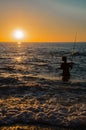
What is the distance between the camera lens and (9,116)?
31.3ft

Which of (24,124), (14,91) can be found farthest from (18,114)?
(14,91)

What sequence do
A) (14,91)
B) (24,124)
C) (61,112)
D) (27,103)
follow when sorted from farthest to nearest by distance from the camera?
1. (14,91)
2. (27,103)
3. (61,112)
4. (24,124)

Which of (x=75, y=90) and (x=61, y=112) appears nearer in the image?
(x=61, y=112)

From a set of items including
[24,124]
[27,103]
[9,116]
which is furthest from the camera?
[27,103]

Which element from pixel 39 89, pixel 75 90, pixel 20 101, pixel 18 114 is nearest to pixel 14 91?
pixel 39 89

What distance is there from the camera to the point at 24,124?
874cm

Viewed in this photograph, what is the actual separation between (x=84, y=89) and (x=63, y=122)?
6.63 m

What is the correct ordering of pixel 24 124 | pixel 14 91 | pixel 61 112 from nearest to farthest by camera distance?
pixel 24 124, pixel 61 112, pixel 14 91

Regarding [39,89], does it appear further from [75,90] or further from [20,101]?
[20,101]

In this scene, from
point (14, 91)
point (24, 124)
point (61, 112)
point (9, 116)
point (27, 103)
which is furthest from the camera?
point (14, 91)

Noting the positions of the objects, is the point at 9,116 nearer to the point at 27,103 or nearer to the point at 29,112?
the point at 29,112

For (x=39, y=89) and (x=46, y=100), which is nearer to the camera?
(x=46, y=100)

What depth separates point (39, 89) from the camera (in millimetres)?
15328

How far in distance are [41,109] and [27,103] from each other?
49.0 inches
